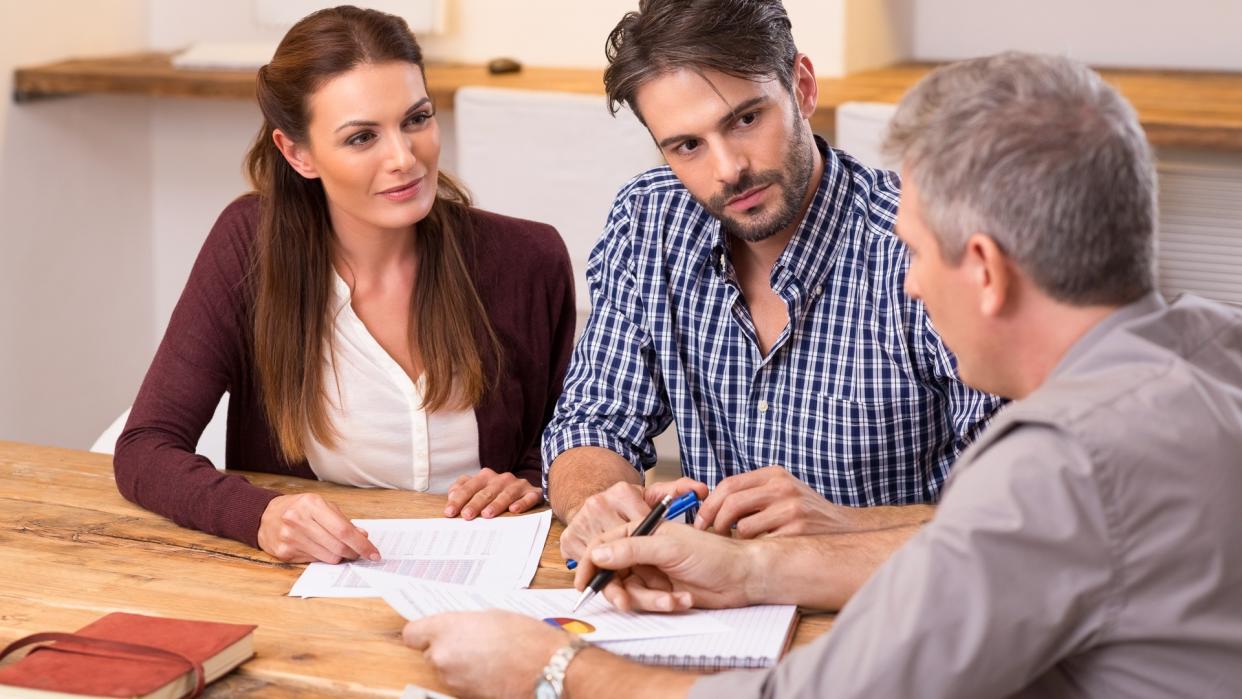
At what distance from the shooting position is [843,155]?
1927 millimetres

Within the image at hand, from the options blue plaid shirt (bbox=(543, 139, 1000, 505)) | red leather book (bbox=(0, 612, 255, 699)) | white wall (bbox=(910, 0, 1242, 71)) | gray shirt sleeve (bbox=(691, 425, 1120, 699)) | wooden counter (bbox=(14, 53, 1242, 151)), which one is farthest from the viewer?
white wall (bbox=(910, 0, 1242, 71))

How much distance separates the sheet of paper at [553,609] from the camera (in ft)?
4.43

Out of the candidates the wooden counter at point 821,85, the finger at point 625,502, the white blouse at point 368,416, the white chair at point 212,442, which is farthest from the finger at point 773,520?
the wooden counter at point 821,85

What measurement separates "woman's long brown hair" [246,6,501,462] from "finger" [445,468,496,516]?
295 mm

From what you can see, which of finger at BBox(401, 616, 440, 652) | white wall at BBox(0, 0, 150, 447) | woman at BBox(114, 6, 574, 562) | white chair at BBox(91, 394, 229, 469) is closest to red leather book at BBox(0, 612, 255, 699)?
finger at BBox(401, 616, 440, 652)

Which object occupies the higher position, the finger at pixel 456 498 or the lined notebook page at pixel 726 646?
the lined notebook page at pixel 726 646

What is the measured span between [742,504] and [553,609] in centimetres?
25

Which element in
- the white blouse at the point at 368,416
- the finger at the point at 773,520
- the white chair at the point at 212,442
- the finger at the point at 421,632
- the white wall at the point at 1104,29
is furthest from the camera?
the white wall at the point at 1104,29

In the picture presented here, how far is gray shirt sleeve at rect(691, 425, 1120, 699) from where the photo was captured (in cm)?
97

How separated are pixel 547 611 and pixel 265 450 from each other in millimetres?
844

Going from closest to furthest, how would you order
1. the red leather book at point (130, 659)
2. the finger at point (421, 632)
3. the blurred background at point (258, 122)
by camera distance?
the red leather book at point (130, 659) < the finger at point (421, 632) < the blurred background at point (258, 122)

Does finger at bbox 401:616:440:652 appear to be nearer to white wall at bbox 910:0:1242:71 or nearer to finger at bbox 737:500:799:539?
finger at bbox 737:500:799:539

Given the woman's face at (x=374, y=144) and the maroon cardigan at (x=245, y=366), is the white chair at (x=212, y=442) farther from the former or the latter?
the woman's face at (x=374, y=144)

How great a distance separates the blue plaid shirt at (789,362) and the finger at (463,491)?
→ 160mm
